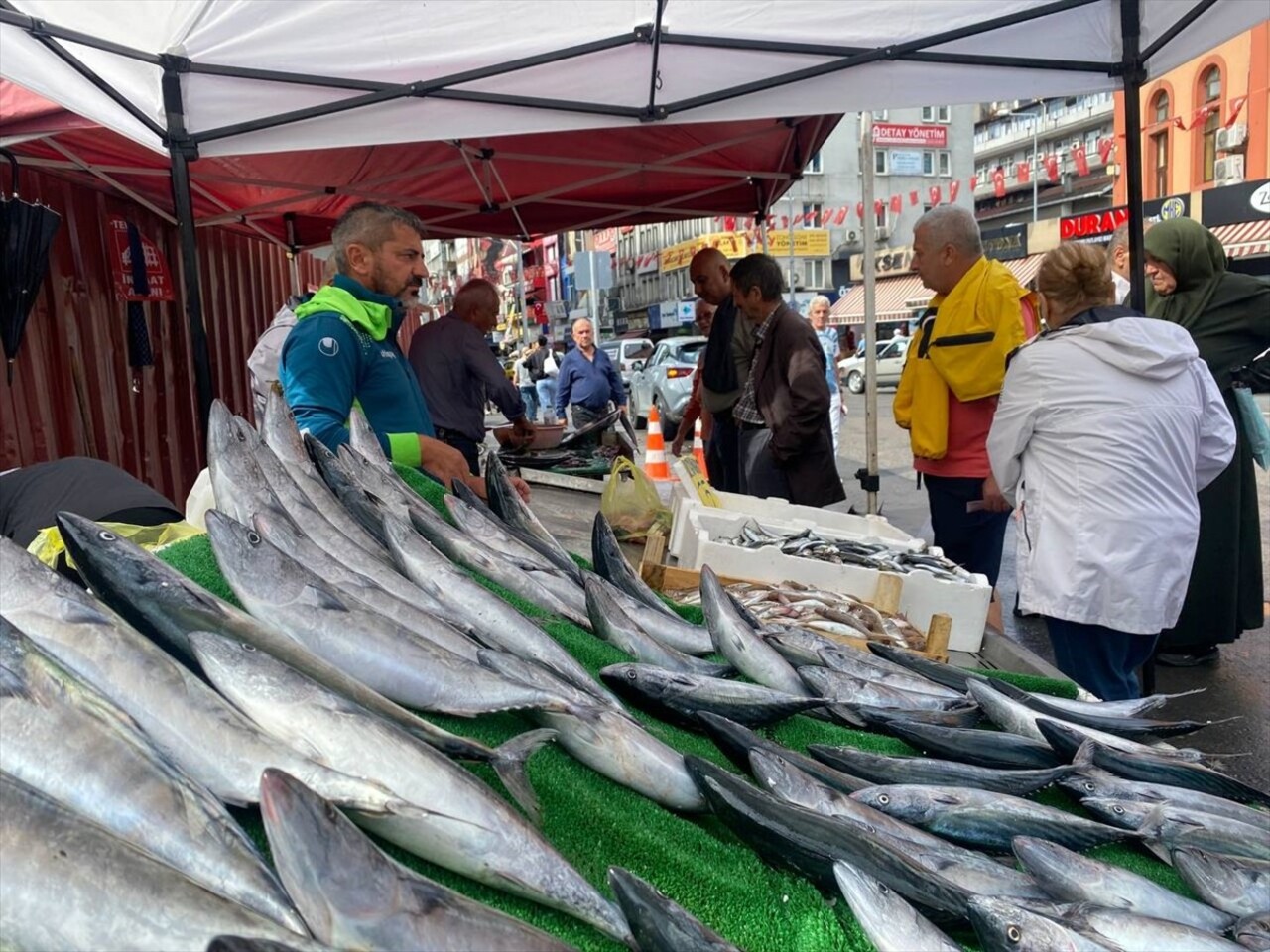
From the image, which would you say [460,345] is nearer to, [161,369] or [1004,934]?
[161,369]

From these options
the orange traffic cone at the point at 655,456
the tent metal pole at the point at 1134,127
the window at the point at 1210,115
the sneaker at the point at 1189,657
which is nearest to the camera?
the tent metal pole at the point at 1134,127

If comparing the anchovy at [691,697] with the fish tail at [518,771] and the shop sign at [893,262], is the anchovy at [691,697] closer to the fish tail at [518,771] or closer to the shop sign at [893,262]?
the fish tail at [518,771]

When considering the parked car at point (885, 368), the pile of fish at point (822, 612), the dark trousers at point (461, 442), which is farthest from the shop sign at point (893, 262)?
the pile of fish at point (822, 612)

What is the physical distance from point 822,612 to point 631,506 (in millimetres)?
1662

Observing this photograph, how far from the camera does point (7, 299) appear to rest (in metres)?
4.59

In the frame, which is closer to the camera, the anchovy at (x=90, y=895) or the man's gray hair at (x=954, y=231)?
the anchovy at (x=90, y=895)

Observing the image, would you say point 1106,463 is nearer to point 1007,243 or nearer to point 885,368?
point 885,368

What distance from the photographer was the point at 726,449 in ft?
23.3

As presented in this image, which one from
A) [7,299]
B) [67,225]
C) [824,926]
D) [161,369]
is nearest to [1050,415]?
[824,926]

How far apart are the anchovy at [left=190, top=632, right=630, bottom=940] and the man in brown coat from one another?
4345 mm

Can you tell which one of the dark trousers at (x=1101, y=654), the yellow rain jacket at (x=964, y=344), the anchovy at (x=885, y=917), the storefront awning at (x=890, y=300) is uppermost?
the storefront awning at (x=890, y=300)

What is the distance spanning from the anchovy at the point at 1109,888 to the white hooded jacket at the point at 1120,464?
76.1 inches

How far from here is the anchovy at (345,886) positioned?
989 millimetres

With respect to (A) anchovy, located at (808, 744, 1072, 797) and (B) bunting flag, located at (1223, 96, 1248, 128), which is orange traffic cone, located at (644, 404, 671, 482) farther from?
(B) bunting flag, located at (1223, 96, 1248, 128)
